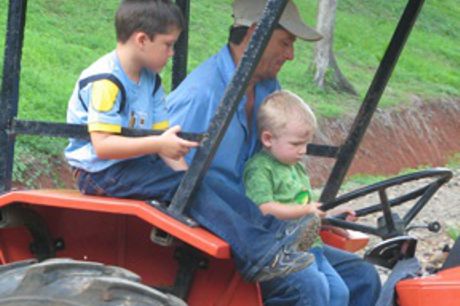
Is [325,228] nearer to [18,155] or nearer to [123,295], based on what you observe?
[123,295]

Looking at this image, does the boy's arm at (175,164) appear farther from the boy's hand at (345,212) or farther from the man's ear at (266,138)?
the boy's hand at (345,212)

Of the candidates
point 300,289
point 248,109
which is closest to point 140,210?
point 300,289

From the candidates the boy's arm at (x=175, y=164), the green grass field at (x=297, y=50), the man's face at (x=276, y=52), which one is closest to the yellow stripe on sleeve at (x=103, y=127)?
the boy's arm at (x=175, y=164)

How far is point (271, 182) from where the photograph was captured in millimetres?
3877

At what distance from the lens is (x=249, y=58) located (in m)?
3.26

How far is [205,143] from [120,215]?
531mm

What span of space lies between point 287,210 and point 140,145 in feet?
2.14

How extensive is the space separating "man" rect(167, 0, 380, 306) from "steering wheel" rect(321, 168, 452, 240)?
0.66 ft

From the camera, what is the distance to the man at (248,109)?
12.1 ft

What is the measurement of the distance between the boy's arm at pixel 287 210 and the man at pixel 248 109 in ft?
0.55

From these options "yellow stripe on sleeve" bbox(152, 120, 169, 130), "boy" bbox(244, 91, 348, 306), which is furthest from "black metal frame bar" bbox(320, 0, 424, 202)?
"yellow stripe on sleeve" bbox(152, 120, 169, 130)

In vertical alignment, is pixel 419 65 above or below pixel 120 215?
below

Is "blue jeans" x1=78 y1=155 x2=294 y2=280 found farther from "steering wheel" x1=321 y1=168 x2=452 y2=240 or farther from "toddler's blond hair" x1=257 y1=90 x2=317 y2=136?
"steering wheel" x1=321 y1=168 x2=452 y2=240

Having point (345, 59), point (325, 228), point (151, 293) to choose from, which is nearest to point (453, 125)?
point (345, 59)
